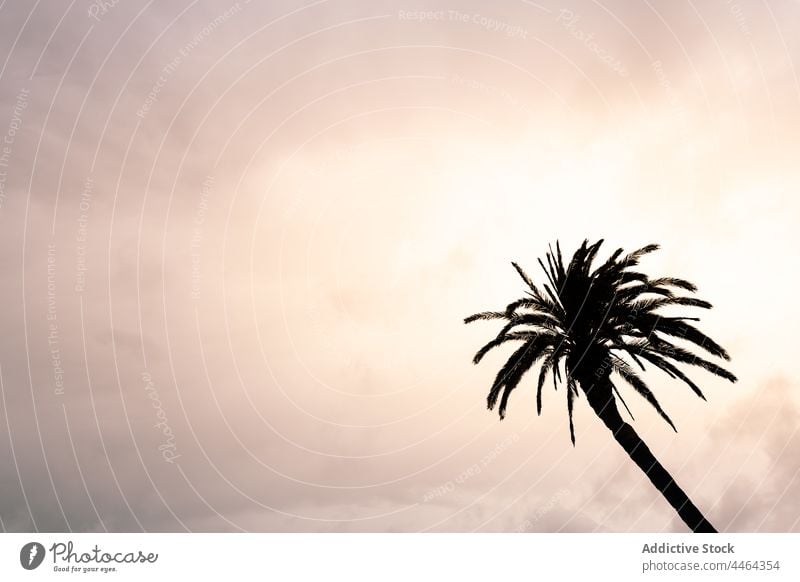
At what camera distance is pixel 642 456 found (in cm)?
2528

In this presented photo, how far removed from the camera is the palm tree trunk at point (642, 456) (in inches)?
952
